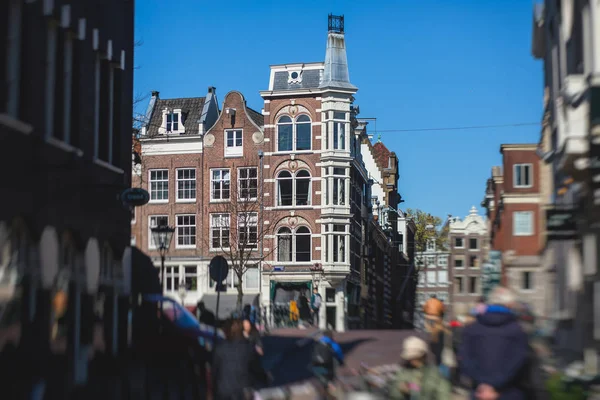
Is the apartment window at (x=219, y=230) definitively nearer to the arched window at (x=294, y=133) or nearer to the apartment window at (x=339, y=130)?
the arched window at (x=294, y=133)

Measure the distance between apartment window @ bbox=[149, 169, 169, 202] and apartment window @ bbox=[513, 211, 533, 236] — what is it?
1340 inches

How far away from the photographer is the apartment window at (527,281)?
1872 centimetres

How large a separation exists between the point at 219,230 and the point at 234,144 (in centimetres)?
488

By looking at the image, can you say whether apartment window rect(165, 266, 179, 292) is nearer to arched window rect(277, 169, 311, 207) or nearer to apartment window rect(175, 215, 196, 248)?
apartment window rect(175, 215, 196, 248)

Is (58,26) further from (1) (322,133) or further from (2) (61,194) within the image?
(1) (322,133)

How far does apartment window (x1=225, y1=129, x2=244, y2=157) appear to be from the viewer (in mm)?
52688

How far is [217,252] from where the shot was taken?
5097 centimetres

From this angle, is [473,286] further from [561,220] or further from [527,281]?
[561,220]

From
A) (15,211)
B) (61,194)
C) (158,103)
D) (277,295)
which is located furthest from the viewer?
(158,103)

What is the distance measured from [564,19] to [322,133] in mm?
33641

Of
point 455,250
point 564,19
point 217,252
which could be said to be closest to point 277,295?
point 217,252

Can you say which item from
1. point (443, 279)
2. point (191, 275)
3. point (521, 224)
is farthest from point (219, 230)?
point (521, 224)

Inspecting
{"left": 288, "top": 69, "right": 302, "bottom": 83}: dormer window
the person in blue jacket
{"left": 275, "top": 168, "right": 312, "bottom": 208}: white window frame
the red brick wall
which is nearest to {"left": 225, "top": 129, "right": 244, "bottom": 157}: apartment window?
the red brick wall

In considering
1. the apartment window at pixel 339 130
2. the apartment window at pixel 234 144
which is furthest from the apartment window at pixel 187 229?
the apartment window at pixel 339 130
